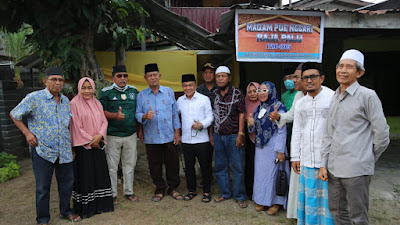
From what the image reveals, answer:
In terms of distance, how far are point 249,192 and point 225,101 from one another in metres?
1.33

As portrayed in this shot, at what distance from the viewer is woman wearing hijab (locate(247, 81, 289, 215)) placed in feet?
10.9

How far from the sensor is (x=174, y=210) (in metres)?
3.69

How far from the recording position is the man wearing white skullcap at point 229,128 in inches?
144

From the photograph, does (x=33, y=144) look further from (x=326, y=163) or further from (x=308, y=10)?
(x=308, y=10)

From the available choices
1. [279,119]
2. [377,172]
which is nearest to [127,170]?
[279,119]

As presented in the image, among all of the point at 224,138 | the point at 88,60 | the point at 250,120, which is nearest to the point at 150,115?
the point at 224,138

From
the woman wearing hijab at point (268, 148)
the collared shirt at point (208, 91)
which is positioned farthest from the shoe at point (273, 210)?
the collared shirt at point (208, 91)

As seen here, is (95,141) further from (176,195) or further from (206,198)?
(206,198)

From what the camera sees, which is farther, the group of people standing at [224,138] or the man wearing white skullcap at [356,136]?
the group of people standing at [224,138]

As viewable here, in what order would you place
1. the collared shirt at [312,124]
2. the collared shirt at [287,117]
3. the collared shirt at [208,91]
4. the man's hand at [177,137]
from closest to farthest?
1. the collared shirt at [312,124]
2. the collared shirt at [287,117]
3. the man's hand at [177,137]
4. the collared shirt at [208,91]

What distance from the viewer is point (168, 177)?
4102mm

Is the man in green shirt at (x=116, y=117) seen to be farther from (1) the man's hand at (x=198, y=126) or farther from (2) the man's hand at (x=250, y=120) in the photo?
(2) the man's hand at (x=250, y=120)

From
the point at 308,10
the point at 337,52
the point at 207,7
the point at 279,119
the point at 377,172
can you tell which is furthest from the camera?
the point at 207,7

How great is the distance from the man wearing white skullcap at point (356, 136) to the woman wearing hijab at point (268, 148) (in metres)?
0.99
